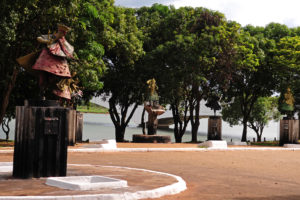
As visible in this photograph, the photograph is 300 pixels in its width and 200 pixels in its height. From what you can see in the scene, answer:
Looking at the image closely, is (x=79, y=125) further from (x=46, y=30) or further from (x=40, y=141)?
(x=40, y=141)

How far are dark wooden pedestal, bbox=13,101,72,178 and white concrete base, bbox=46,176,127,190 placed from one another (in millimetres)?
1312

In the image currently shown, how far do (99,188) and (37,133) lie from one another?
8.34ft

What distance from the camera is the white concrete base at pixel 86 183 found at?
8.55 m

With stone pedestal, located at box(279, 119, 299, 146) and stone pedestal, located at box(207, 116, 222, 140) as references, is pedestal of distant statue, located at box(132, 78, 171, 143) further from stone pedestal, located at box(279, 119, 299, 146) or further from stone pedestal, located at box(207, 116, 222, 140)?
stone pedestal, located at box(279, 119, 299, 146)

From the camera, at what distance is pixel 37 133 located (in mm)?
10438

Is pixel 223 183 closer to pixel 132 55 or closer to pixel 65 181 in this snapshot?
pixel 65 181

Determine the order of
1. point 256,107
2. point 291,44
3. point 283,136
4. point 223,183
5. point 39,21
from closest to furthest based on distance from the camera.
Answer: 1. point 223,183
2. point 39,21
3. point 283,136
4. point 291,44
5. point 256,107

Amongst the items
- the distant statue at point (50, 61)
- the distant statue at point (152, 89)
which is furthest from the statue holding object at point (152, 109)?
the distant statue at point (50, 61)

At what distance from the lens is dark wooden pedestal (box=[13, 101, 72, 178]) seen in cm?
1037

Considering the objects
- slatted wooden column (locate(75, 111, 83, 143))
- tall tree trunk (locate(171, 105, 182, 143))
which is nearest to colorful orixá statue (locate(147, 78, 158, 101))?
slatted wooden column (locate(75, 111, 83, 143))

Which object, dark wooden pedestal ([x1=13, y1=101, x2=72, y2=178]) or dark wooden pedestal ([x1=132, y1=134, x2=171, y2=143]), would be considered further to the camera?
dark wooden pedestal ([x1=132, y1=134, x2=171, y2=143])

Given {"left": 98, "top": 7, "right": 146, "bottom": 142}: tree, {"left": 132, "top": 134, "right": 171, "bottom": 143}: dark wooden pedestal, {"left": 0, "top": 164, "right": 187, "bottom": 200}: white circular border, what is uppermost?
{"left": 98, "top": 7, "right": 146, "bottom": 142}: tree

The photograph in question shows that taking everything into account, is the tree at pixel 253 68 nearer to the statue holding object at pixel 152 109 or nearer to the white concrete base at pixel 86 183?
the statue holding object at pixel 152 109

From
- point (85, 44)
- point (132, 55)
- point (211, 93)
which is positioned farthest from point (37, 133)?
point (211, 93)
